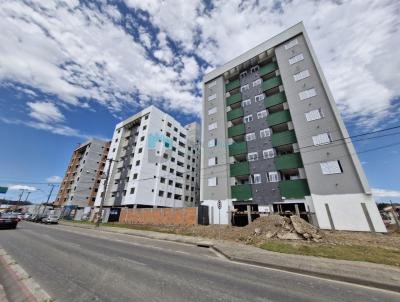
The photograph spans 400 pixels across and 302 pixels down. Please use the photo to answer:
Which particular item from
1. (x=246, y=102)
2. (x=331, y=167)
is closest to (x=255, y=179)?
(x=331, y=167)

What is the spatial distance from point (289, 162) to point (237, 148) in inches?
356

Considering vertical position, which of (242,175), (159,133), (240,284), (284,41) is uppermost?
(284,41)

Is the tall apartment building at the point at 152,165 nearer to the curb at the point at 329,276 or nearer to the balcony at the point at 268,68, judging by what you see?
the balcony at the point at 268,68

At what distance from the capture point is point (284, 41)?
1262 inches

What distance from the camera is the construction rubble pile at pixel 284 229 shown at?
14.3 metres

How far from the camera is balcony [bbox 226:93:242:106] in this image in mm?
35875

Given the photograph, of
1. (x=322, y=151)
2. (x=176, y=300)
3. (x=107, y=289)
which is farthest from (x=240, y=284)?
(x=322, y=151)

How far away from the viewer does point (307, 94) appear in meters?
26.8

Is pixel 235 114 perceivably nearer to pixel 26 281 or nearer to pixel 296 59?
pixel 296 59

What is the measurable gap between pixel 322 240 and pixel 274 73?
94.7 ft

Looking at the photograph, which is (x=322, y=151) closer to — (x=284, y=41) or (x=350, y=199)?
(x=350, y=199)

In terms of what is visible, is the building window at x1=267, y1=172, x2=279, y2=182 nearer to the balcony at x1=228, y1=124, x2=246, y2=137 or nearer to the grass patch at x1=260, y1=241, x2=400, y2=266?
the balcony at x1=228, y1=124, x2=246, y2=137

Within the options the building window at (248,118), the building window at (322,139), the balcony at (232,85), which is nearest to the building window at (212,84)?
the balcony at (232,85)

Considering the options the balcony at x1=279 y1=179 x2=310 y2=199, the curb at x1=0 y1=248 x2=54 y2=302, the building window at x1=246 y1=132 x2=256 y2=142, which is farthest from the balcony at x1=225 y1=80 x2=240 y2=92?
the curb at x1=0 y1=248 x2=54 y2=302
